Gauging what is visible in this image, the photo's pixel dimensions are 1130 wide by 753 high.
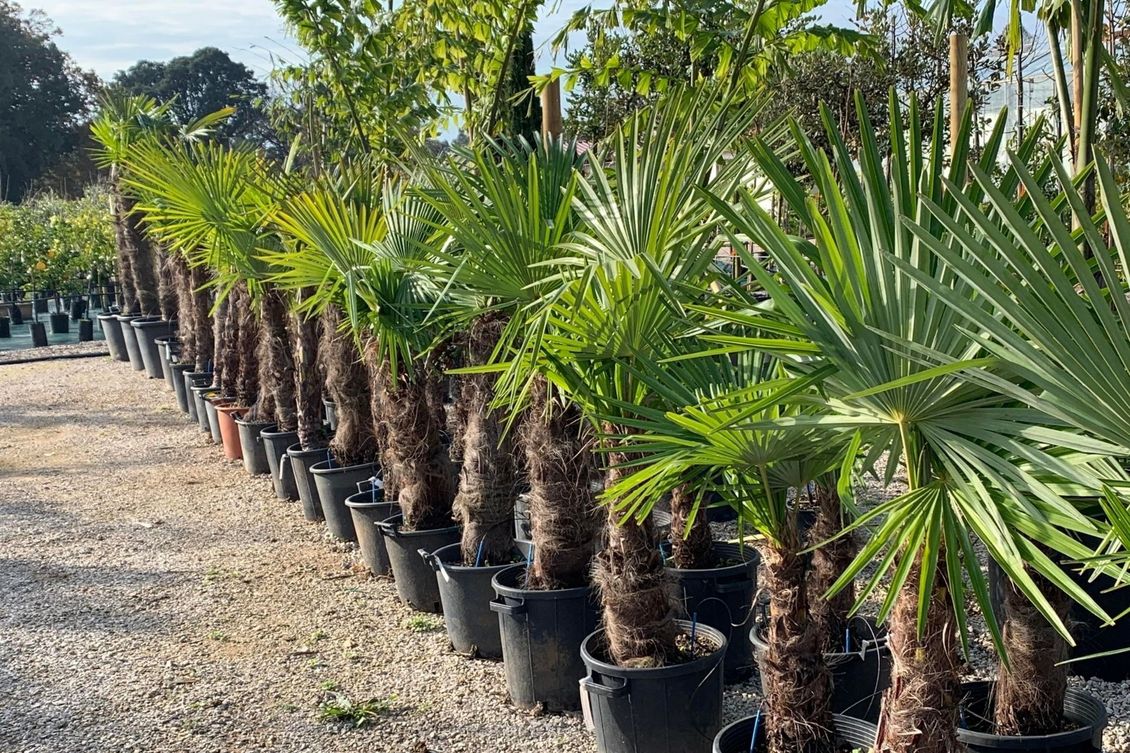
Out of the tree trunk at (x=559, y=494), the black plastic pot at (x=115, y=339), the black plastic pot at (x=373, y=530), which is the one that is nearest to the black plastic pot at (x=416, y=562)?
the black plastic pot at (x=373, y=530)

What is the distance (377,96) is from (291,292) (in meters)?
1.28

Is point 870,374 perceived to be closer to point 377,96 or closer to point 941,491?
point 941,491

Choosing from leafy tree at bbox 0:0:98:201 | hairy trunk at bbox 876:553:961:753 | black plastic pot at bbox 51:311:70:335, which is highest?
leafy tree at bbox 0:0:98:201

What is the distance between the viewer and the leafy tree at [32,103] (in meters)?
41.1

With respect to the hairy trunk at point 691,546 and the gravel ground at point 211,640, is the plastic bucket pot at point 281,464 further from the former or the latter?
the hairy trunk at point 691,546

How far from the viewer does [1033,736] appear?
8.29 ft

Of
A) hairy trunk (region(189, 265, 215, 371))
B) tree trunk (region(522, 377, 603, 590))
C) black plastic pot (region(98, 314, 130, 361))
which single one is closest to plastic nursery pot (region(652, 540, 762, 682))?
tree trunk (region(522, 377, 603, 590))

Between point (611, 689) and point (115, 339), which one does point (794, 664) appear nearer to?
point (611, 689)

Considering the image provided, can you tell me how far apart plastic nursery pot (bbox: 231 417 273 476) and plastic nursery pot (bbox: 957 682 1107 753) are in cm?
548

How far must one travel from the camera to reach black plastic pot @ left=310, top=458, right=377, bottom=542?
18.6 ft

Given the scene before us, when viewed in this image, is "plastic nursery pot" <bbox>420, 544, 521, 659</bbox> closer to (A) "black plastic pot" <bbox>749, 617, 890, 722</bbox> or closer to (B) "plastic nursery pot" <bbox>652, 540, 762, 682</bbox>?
(B) "plastic nursery pot" <bbox>652, 540, 762, 682</bbox>

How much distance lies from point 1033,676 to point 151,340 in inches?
430

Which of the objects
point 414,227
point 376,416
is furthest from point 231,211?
point 414,227

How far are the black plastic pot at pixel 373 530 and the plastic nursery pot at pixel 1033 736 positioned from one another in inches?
116
